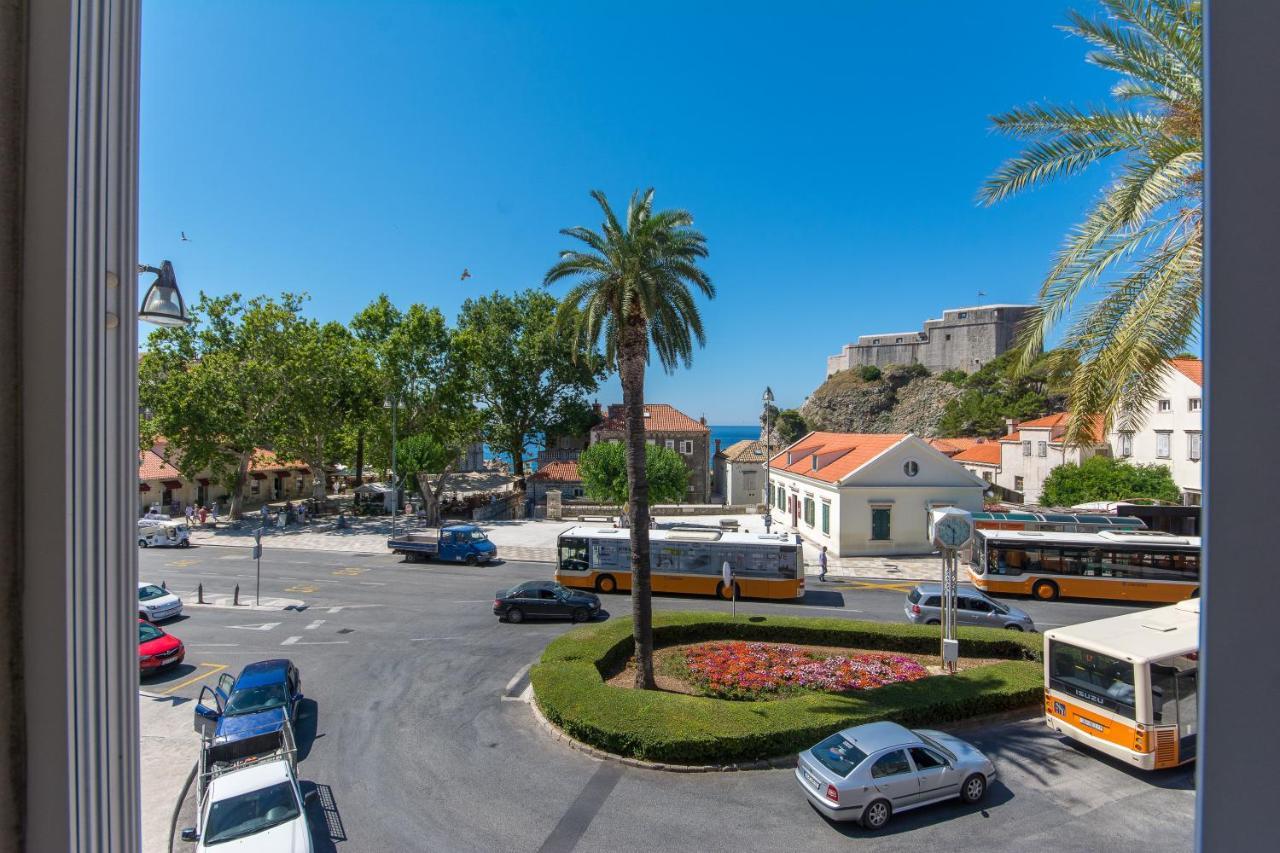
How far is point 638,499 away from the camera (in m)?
13.9

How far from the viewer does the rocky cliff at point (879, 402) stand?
87438 mm

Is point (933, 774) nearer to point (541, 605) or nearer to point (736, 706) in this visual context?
point (736, 706)

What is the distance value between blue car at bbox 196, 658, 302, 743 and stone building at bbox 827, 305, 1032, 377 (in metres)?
93.1

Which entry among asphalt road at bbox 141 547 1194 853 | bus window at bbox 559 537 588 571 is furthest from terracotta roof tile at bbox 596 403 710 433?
asphalt road at bbox 141 547 1194 853

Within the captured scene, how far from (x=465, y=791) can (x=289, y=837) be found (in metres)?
2.73

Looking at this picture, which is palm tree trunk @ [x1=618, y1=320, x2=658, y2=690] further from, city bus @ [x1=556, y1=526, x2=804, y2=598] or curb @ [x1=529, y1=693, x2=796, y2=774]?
city bus @ [x1=556, y1=526, x2=804, y2=598]

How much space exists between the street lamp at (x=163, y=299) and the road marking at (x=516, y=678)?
10.9 meters

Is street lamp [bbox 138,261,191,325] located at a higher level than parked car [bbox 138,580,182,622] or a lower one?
higher

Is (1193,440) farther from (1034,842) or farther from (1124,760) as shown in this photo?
(1034,842)

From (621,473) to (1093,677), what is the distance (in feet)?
85.0

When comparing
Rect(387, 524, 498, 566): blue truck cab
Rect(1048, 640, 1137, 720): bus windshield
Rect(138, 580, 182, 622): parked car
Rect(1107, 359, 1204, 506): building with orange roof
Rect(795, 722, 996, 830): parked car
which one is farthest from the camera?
Rect(1107, 359, 1204, 506): building with orange roof

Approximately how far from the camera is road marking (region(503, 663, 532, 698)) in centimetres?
1435

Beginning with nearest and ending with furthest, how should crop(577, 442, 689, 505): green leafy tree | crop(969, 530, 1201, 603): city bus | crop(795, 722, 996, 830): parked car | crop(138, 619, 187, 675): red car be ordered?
crop(795, 722, 996, 830): parked car
crop(138, 619, 187, 675): red car
crop(969, 530, 1201, 603): city bus
crop(577, 442, 689, 505): green leafy tree

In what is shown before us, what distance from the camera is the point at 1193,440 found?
31.7m
